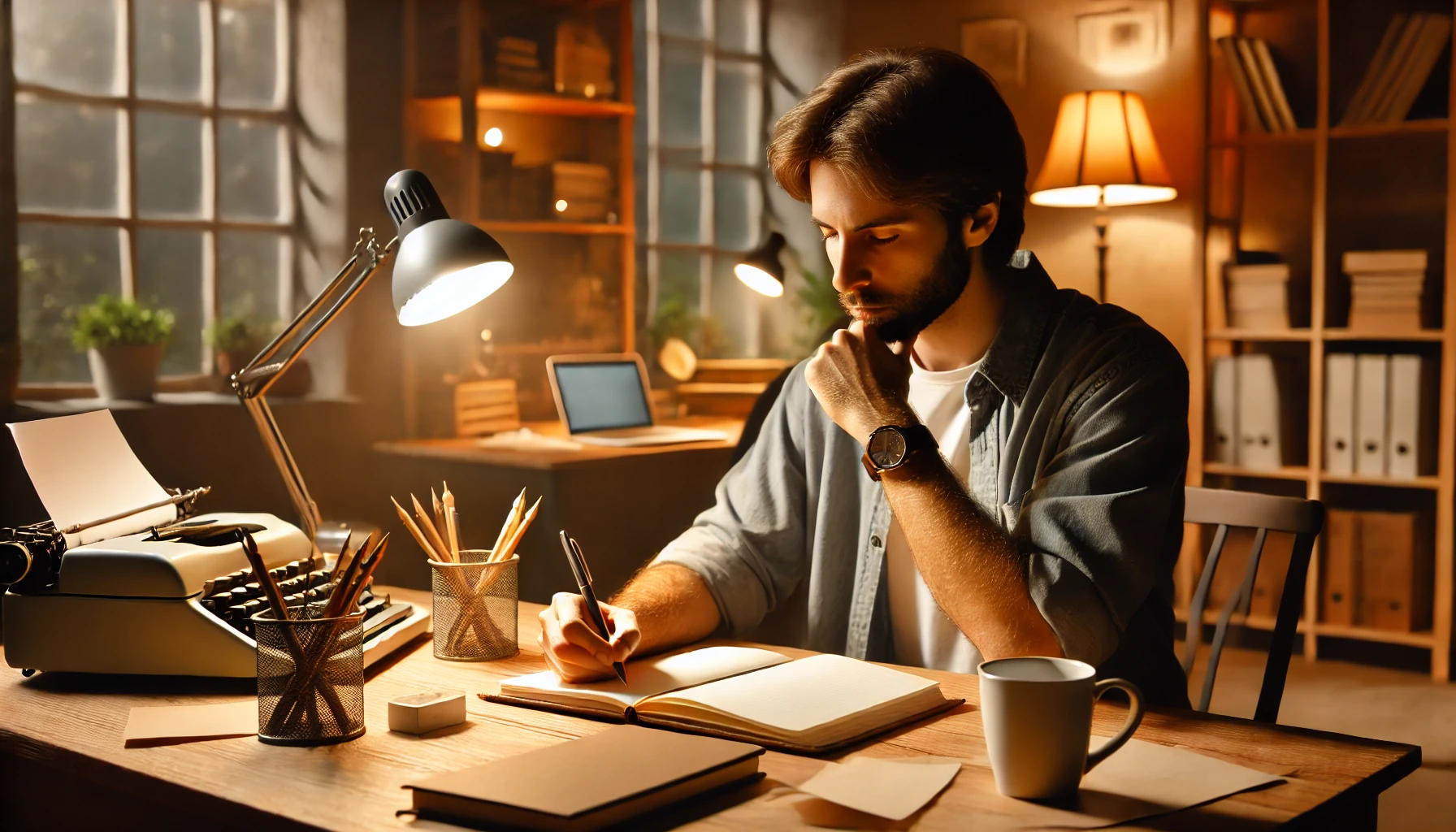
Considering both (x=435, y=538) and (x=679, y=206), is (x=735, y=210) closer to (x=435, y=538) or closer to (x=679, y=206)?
(x=679, y=206)

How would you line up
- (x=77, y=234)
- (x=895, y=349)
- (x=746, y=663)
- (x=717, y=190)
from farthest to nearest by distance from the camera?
(x=717, y=190), (x=77, y=234), (x=895, y=349), (x=746, y=663)

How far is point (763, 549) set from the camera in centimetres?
174

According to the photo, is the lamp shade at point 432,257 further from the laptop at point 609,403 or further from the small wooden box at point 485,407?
the small wooden box at point 485,407

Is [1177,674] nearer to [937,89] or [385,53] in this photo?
[937,89]

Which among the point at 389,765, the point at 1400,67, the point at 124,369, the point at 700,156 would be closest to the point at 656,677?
the point at 389,765

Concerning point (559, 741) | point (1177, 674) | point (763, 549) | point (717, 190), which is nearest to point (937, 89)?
point (763, 549)

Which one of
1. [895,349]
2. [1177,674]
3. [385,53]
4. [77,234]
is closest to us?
[1177,674]

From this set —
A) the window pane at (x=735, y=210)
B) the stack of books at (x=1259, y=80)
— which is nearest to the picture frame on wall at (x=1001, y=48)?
the stack of books at (x=1259, y=80)

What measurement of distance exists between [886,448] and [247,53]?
2.99 meters

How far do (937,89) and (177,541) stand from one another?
3.35ft

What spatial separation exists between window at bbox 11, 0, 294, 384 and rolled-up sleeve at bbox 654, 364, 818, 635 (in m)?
2.15

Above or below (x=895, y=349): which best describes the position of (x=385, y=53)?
above

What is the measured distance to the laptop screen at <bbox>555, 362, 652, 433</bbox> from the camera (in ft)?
12.3

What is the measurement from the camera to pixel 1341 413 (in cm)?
382
